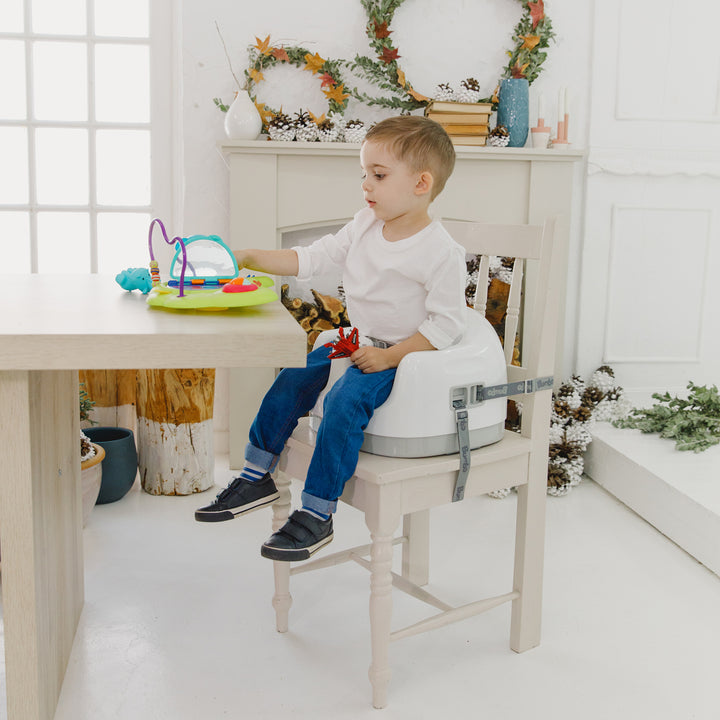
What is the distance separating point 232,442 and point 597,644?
1.69 metres

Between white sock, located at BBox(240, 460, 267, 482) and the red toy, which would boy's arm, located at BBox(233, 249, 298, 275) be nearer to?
the red toy

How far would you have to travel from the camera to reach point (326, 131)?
3.13 m

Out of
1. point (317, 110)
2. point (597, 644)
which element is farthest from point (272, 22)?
point (597, 644)

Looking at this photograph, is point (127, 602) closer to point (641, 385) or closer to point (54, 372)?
point (54, 372)

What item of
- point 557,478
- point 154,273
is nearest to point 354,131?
point 557,478

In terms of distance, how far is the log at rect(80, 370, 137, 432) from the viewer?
3.14 meters

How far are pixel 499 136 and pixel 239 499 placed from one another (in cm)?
197

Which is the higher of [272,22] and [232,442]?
[272,22]

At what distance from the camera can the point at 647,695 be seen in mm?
1771

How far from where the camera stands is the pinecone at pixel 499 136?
10.5ft

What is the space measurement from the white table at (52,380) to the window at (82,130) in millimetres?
1558

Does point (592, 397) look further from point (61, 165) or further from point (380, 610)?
point (61, 165)

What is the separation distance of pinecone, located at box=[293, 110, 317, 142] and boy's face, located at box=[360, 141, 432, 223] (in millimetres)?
1416

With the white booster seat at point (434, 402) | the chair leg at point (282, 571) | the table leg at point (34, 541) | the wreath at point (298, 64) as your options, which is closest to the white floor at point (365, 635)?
the chair leg at point (282, 571)
